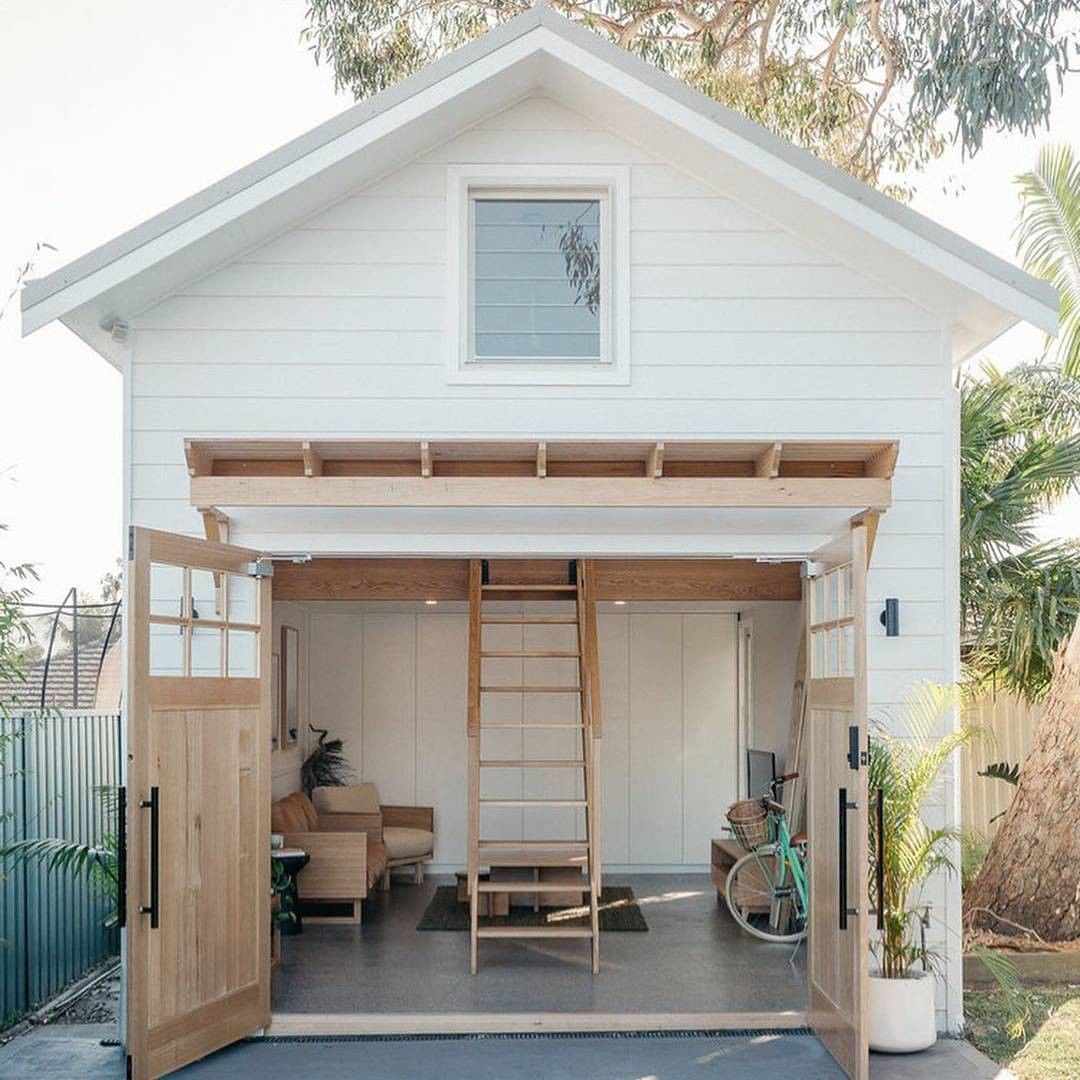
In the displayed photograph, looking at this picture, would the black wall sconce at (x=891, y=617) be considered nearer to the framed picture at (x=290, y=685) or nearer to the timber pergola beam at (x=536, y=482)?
the timber pergola beam at (x=536, y=482)

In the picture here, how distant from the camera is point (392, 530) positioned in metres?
7.55

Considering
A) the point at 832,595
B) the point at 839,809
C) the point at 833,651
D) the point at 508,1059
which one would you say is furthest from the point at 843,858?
the point at 508,1059

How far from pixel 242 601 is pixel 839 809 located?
3072mm

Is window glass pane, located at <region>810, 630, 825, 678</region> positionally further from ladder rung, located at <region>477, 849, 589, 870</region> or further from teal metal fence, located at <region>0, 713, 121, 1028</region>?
teal metal fence, located at <region>0, 713, 121, 1028</region>

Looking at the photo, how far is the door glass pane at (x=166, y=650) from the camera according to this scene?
7.02 meters

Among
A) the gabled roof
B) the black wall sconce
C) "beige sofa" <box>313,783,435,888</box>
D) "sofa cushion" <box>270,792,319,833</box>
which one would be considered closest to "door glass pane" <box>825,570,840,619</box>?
the black wall sconce

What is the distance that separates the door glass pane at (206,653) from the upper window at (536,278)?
1977 mm

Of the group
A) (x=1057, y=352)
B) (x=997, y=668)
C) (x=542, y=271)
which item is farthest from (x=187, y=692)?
(x=1057, y=352)

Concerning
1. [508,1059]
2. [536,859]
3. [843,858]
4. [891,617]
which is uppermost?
[891,617]

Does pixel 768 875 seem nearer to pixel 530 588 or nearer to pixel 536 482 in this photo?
pixel 530 588

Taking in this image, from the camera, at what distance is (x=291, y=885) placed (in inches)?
374

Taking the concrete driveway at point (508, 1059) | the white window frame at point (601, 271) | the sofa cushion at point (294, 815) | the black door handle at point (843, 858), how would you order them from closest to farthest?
1. the black door handle at point (843, 858)
2. the concrete driveway at point (508, 1059)
3. the white window frame at point (601, 271)
4. the sofa cushion at point (294, 815)

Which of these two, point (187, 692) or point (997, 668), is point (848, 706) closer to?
point (187, 692)

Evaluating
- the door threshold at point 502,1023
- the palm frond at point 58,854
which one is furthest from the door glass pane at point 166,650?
the door threshold at point 502,1023
